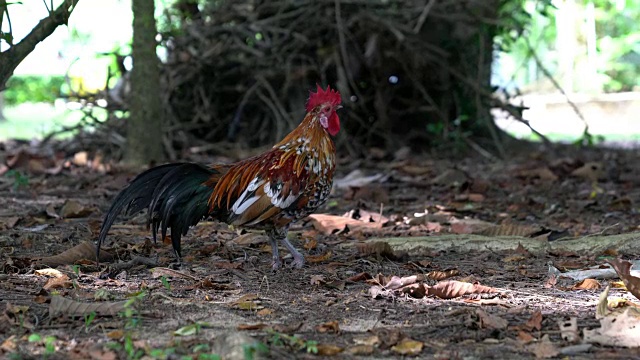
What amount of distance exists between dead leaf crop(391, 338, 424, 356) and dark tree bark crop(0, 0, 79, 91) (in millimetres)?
2833

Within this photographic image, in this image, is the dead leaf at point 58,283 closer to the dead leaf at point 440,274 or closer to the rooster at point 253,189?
the rooster at point 253,189

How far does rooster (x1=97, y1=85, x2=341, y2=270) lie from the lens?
3.97m

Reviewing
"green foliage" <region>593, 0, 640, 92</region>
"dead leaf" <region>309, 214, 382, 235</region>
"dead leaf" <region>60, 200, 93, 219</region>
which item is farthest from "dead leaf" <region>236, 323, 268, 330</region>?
"green foliage" <region>593, 0, 640, 92</region>

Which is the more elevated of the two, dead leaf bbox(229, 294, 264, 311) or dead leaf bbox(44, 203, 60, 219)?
dead leaf bbox(44, 203, 60, 219)

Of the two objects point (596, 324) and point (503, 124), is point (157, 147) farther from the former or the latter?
point (503, 124)

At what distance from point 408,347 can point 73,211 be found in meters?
3.28

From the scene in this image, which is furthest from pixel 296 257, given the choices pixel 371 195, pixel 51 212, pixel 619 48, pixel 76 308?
pixel 619 48

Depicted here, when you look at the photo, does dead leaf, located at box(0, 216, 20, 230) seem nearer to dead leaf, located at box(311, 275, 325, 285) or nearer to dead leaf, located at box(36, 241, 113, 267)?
dead leaf, located at box(36, 241, 113, 267)

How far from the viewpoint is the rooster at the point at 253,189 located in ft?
13.0

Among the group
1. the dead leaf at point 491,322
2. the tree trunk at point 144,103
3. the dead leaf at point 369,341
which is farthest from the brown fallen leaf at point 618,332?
the tree trunk at point 144,103

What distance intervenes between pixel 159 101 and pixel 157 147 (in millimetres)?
441

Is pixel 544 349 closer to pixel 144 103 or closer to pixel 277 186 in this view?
pixel 277 186

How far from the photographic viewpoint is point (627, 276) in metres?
3.07

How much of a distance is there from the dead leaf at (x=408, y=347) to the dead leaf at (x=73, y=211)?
321 centimetres
